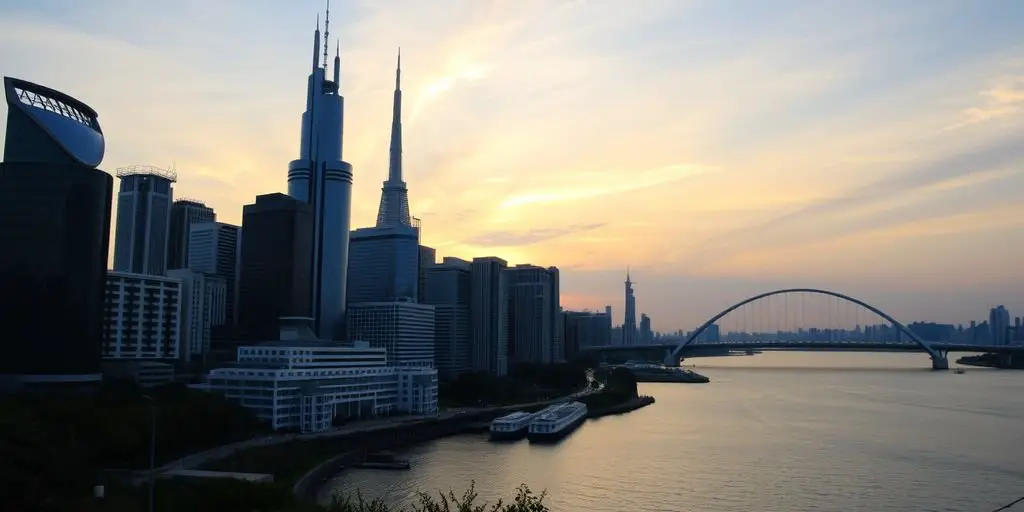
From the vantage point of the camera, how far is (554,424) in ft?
84.1

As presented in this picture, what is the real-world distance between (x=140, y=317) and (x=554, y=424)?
18.6 metres

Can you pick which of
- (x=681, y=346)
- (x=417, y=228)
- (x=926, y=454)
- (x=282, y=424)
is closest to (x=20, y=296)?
(x=282, y=424)

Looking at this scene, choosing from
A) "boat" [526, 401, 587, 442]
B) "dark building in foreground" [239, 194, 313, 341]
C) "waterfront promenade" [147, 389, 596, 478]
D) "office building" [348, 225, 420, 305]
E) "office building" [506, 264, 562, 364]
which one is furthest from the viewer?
"office building" [506, 264, 562, 364]

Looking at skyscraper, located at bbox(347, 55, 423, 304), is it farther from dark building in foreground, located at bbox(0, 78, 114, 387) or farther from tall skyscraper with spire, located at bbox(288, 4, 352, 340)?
dark building in foreground, located at bbox(0, 78, 114, 387)

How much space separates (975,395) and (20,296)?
37.4m

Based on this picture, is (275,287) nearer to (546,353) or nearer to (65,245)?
(65,245)

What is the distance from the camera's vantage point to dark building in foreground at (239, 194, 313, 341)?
146ft

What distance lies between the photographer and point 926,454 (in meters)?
20.0

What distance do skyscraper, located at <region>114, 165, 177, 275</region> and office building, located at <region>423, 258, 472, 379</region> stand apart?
57.1 feet

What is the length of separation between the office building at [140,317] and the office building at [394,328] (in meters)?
10.5

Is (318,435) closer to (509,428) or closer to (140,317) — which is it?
(509,428)

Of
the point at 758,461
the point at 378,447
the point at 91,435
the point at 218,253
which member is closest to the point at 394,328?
the point at 218,253

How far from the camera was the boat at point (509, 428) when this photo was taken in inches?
1001

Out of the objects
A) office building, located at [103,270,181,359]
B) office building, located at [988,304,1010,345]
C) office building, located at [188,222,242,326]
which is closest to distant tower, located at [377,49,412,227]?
office building, located at [188,222,242,326]
